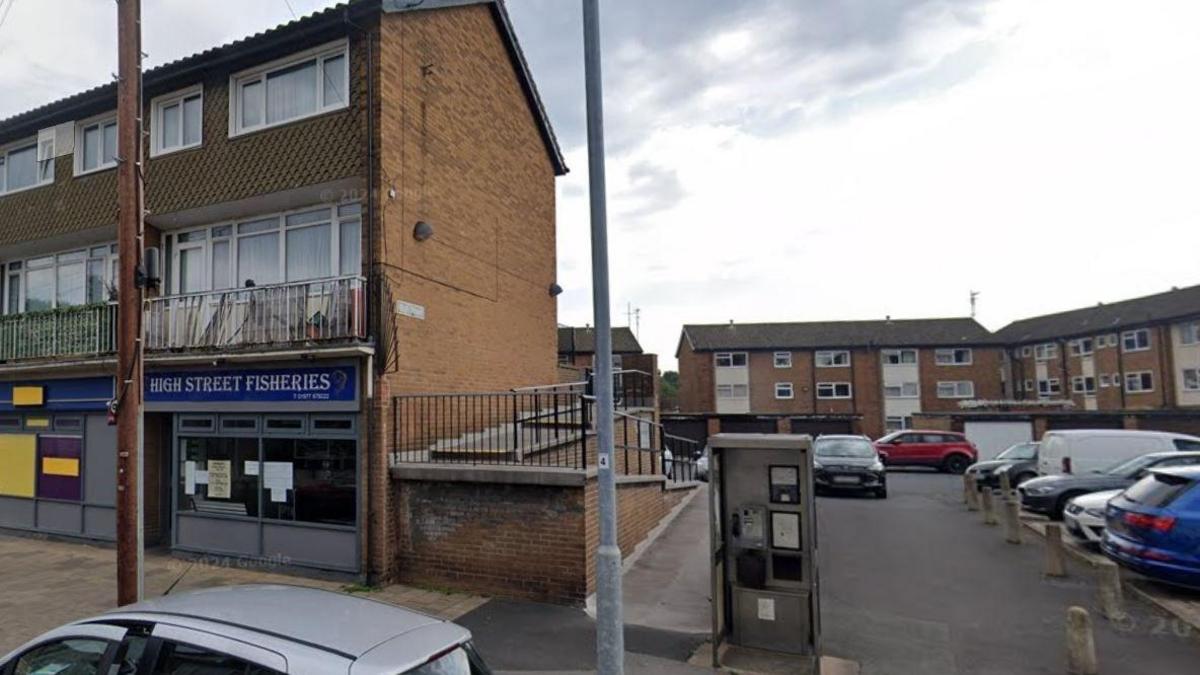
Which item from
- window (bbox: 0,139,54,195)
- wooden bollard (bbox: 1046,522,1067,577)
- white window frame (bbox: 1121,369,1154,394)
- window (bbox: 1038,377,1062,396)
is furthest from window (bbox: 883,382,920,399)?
window (bbox: 0,139,54,195)

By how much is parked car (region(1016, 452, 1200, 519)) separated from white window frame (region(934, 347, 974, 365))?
102 feet

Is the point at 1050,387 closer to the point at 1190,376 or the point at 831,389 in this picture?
the point at 1190,376

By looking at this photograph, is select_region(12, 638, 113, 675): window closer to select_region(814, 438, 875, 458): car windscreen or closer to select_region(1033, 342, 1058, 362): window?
select_region(814, 438, 875, 458): car windscreen

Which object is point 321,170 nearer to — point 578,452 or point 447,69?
point 447,69

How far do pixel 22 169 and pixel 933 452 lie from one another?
29971 mm

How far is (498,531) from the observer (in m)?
7.90

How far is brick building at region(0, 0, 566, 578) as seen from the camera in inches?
360

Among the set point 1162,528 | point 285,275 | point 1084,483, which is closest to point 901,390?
point 1084,483

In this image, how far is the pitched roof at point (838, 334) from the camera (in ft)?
137

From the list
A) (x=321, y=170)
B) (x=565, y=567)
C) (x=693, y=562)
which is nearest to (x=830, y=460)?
(x=693, y=562)

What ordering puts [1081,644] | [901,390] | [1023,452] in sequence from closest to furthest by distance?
[1081,644] → [1023,452] → [901,390]

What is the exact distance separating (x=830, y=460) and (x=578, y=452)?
9308mm

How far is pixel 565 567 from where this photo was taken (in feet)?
24.5

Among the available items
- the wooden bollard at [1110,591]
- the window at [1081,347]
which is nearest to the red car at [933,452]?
the window at [1081,347]
